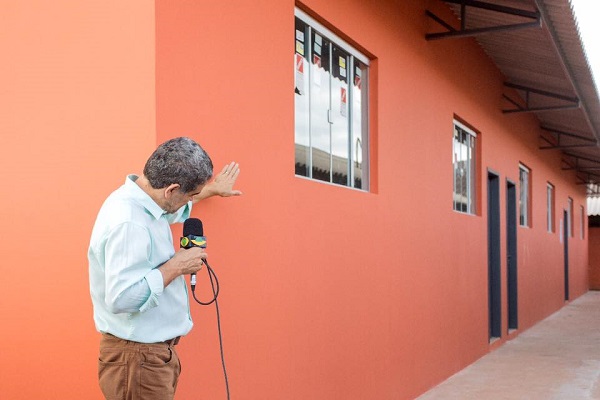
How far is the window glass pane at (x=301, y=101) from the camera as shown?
4699 mm

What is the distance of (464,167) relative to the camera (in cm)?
901

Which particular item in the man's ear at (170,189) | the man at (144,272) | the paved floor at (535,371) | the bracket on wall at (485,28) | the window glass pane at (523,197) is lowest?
the paved floor at (535,371)

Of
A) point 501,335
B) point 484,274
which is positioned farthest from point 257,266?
point 501,335

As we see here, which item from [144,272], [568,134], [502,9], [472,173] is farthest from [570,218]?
[144,272]

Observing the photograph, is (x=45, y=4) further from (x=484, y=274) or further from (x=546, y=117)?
(x=546, y=117)

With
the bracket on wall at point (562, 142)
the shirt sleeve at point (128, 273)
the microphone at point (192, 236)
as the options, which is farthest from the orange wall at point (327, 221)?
the bracket on wall at point (562, 142)

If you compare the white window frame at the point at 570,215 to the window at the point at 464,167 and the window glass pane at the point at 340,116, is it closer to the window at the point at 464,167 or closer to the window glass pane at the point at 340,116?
the window at the point at 464,167

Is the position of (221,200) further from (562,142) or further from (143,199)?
(562,142)

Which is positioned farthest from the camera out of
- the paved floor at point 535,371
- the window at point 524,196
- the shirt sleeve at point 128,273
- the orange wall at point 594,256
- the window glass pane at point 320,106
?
the orange wall at point 594,256

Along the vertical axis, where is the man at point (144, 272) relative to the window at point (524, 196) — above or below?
below

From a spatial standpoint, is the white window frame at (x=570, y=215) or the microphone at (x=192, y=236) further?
the white window frame at (x=570, y=215)

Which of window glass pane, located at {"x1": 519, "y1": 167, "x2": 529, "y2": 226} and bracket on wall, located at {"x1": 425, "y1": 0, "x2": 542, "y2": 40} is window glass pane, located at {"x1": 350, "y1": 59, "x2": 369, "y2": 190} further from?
window glass pane, located at {"x1": 519, "y1": 167, "x2": 529, "y2": 226}

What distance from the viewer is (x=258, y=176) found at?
404cm

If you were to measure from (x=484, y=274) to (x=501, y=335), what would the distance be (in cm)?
154
